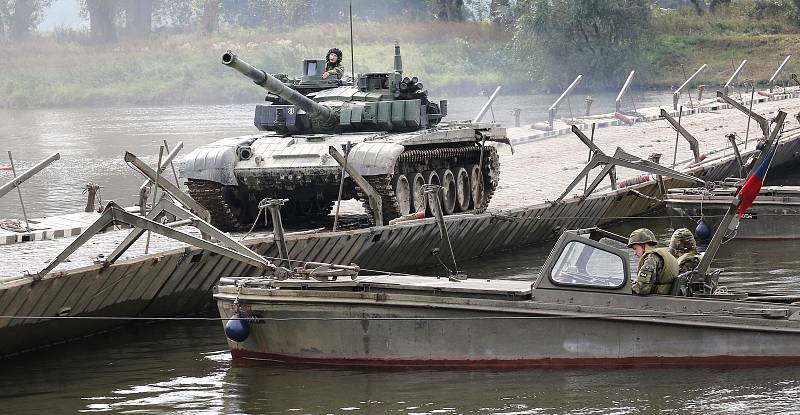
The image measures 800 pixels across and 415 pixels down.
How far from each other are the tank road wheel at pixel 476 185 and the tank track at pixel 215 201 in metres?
4.71

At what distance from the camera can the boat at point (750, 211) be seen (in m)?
24.5

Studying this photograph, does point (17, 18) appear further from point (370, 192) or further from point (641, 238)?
point (641, 238)

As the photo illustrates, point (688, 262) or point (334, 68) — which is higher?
point (334, 68)

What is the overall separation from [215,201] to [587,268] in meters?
10.4

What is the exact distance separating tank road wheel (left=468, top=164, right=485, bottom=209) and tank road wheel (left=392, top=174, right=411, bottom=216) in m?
2.73

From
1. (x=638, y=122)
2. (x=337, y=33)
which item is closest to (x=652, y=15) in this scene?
(x=337, y=33)

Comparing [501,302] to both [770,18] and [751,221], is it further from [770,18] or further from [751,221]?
[770,18]

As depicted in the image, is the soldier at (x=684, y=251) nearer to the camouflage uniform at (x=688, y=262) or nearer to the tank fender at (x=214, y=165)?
the camouflage uniform at (x=688, y=262)

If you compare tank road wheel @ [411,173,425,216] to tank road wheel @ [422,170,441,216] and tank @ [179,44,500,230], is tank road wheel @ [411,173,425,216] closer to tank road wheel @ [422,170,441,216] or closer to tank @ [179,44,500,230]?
tank @ [179,44,500,230]

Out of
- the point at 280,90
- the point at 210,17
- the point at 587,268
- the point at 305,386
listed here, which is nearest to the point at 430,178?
the point at 280,90

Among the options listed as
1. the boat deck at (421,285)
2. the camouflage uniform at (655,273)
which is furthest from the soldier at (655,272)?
the boat deck at (421,285)

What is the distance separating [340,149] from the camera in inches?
941

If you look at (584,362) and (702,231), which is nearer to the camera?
(584,362)

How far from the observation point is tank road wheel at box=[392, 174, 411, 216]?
24.1 meters
